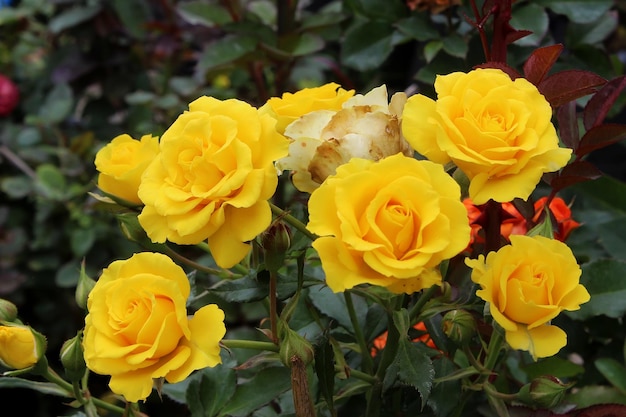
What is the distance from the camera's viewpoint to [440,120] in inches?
18.5

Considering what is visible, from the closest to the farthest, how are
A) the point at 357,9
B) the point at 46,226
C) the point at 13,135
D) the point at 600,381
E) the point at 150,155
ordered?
the point at 150,155, the point at 600,381, the point at 357,9, the point at 46,226, the point at 13,135

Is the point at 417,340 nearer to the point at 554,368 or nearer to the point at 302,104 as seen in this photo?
the point at 554,368

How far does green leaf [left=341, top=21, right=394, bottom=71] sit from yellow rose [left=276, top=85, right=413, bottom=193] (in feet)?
1.84

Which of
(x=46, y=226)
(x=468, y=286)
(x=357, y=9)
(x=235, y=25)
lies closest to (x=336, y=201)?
(x=468, y=286)

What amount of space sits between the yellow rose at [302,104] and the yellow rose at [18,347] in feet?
0.75

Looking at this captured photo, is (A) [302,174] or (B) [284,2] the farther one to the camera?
(B) [284,2]

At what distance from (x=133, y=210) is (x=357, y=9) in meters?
0.59

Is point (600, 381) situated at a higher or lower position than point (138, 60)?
higher

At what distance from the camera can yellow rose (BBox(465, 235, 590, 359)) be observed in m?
0.45

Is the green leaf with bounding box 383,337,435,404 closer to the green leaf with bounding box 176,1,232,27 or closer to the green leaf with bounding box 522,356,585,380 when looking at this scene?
the green leaf with bounding box 522,356,585,380

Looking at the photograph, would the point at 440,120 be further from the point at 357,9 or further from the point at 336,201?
the point at 357,9

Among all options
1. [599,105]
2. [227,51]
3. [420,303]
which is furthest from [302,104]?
[227,51]

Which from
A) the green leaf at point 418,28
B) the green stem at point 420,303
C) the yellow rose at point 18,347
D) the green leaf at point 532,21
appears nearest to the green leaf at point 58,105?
the green leaf at point 418,28

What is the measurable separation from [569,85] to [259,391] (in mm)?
341
